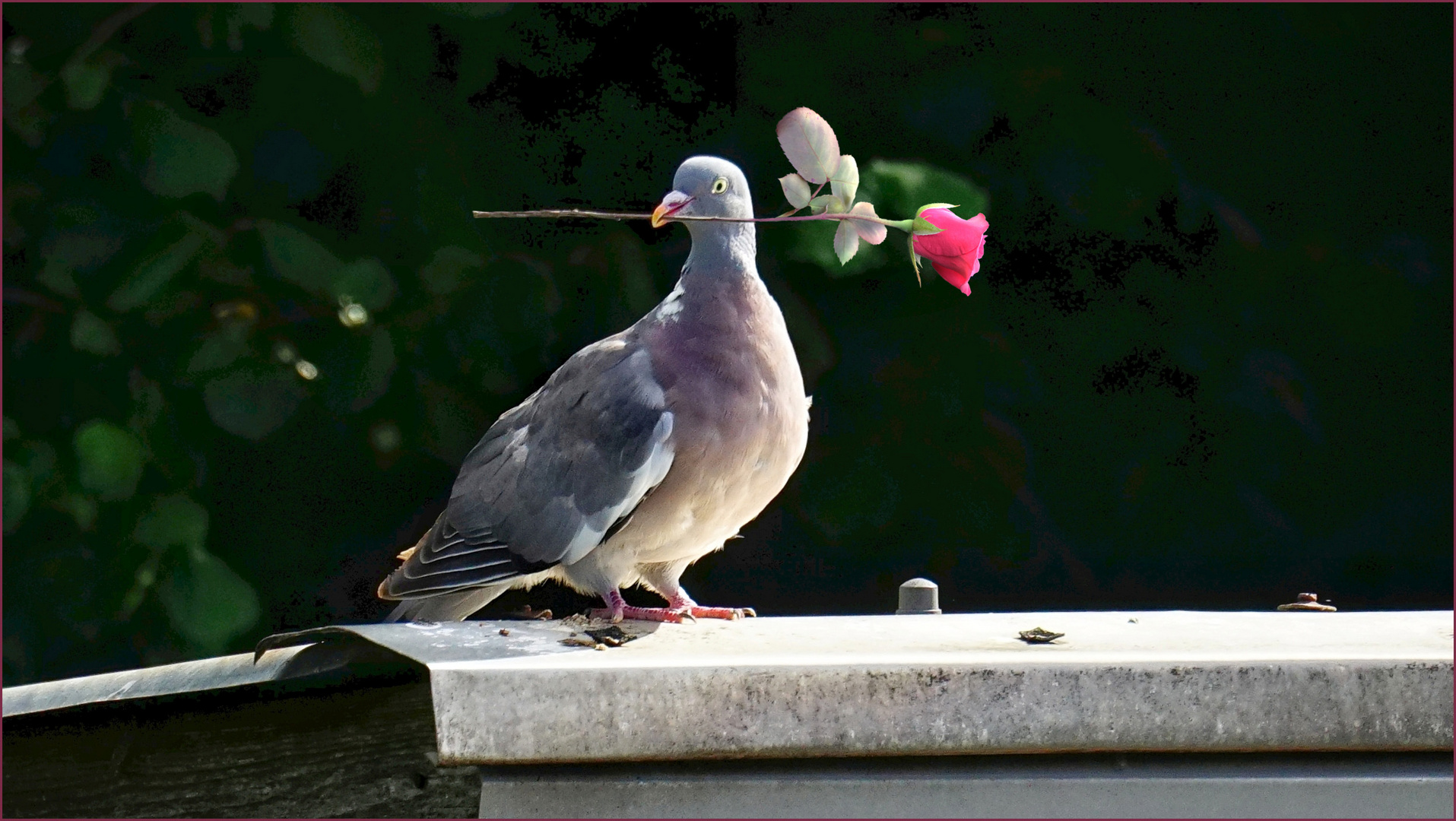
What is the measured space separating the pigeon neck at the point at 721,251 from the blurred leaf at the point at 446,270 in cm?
43

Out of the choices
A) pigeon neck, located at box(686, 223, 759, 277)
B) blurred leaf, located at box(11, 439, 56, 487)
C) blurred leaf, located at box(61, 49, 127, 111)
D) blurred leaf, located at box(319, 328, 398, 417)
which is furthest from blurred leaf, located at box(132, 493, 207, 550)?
pigeon neck, located at box(686, 223, 759, 277)

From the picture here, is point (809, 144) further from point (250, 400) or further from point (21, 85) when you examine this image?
point (21, 85)

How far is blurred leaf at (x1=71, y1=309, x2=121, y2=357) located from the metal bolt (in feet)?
3.38

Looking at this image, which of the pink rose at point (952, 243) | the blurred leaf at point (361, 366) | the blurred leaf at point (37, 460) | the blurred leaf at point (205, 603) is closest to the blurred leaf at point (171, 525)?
the blurred leaf at point (205, 603)

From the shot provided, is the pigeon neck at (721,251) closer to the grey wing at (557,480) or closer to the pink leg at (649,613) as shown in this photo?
the grey wing at (557,480)

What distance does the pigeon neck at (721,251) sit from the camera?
1470mm

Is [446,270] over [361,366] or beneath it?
over

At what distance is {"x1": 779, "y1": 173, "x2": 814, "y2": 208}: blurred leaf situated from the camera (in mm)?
1218

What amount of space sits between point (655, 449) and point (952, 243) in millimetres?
387

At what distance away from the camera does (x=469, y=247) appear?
1.82m

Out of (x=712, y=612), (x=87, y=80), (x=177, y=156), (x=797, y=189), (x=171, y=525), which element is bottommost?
(x=712, y=612)

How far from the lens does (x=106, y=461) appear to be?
1676mm

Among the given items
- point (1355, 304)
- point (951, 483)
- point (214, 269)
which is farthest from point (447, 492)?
point (1355, 304)

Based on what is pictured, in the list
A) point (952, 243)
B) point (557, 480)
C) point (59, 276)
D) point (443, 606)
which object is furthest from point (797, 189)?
point (59, 276)
